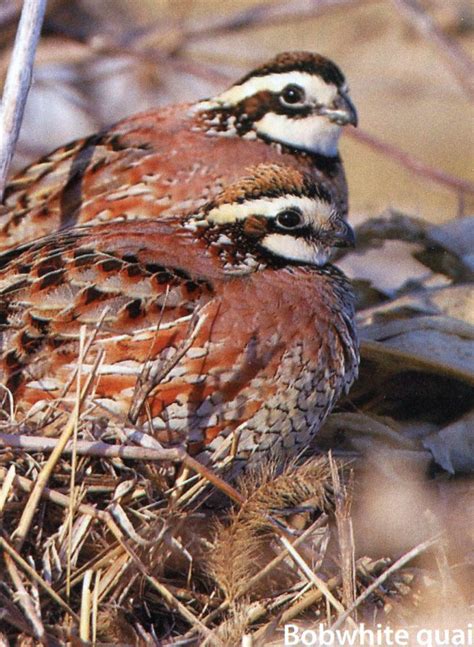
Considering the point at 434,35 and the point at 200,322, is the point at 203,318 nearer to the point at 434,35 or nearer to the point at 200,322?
the point at 200,322

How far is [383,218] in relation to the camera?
6230 mm

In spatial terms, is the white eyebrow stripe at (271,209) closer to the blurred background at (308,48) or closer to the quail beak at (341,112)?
the quail beak at (341,112)

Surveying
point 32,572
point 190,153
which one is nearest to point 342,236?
point 190,153

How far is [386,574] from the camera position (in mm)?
3756

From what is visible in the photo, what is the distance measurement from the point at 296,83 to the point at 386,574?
2.60 m

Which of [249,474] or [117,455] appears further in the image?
[249,474]

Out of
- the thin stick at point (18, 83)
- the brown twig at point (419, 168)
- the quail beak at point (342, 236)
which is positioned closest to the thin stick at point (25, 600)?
the thin stick at point (18, 83)

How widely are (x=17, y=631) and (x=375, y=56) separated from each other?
8.13 metres

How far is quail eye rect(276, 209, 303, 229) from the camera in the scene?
4.45 meters

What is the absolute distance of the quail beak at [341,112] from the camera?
566 cm

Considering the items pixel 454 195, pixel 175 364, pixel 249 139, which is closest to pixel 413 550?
pixel 175 364

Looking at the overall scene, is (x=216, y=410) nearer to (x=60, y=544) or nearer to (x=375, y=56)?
(x=60, y=544)

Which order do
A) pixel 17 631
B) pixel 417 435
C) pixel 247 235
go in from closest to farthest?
pixel 17 631 < pixel 247 235 < pixel 417 435

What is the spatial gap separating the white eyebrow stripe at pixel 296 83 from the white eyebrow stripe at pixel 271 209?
1268 millimetres
